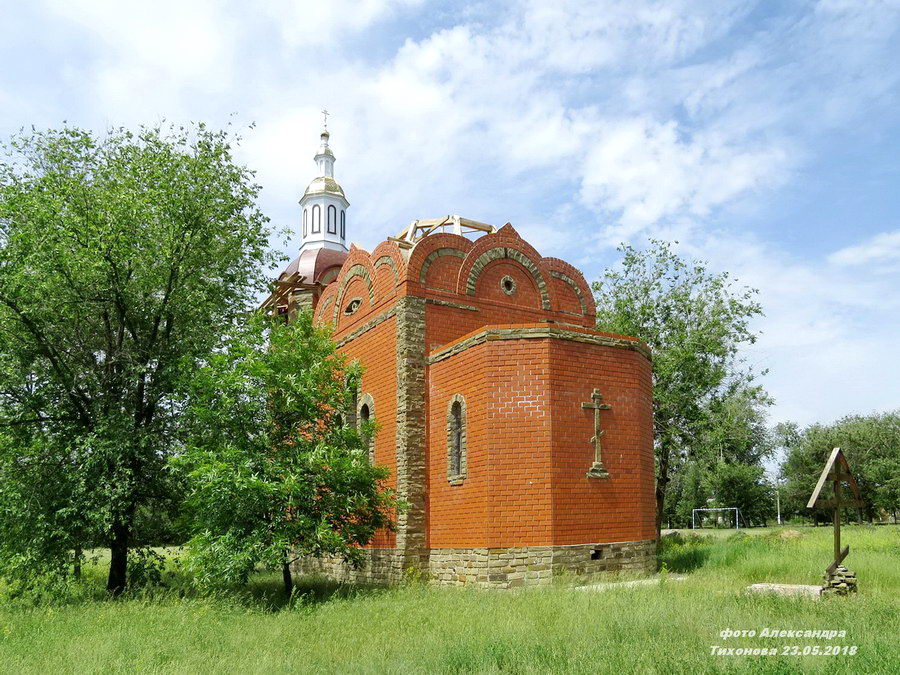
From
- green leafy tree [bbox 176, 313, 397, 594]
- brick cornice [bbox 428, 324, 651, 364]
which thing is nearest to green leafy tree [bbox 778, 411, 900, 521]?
brick cornice [bbox 428, 324, 651, 364]

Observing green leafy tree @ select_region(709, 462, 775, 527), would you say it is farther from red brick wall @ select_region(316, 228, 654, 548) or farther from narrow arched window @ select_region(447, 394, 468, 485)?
narrow arched window @ select_region(447, 394, 468, 485)

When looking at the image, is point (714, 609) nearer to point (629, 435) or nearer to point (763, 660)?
point (763, 660)

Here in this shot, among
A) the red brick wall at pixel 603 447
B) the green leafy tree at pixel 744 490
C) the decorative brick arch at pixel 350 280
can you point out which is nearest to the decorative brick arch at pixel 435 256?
→ the decorative brick arch at pixel 350 280

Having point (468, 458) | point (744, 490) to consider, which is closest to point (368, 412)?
point (468, 458)

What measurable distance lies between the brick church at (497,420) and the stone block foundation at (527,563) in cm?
3

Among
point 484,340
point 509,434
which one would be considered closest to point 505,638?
point 509,434

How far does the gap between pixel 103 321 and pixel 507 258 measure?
9213mm

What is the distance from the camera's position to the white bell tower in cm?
2894

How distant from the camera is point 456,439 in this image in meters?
14.3

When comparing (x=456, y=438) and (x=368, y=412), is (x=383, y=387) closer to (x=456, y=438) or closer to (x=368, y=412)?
(x=368, y=412)

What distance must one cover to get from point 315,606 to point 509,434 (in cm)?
447

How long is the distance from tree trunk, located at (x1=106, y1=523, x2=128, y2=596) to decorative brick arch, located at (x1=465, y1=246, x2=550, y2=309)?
8966 millimetres

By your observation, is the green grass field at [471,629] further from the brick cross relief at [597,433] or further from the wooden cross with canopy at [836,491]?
the brick cross relief at [597,433]

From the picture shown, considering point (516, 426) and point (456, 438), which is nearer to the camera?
point (516, 426)
